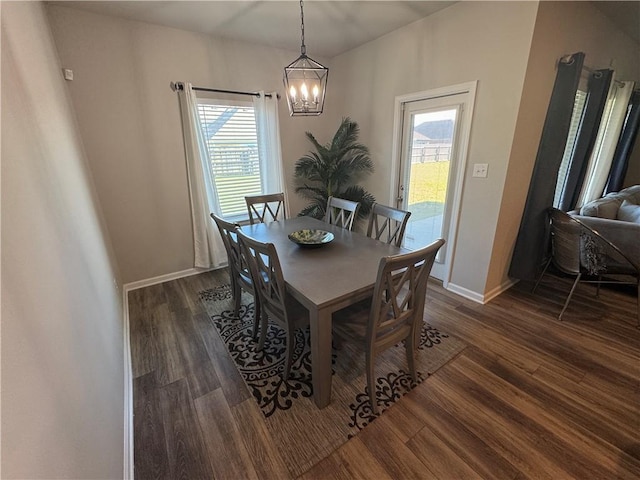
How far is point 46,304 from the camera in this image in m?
0.86

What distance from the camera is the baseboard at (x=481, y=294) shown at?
274 cm

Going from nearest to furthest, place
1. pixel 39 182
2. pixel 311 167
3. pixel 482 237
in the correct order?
pixel 39 182, pixel 482 237, pixel 311 167

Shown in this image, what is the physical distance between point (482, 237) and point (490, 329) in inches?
33.2

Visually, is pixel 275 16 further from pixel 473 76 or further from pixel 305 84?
pixel 473 76

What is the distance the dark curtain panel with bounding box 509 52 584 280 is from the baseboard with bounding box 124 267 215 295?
142 inches

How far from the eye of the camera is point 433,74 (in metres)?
2.73

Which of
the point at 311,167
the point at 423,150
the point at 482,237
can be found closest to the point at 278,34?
the point at 311,167

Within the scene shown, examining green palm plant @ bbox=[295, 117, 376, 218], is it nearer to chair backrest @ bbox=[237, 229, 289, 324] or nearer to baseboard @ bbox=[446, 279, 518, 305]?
baseboard @ bbox=[446, 279, 518, 305]

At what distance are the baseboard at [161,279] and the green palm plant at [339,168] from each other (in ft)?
5.24

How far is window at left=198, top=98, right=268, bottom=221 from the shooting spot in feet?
10.5

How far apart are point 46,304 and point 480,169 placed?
117 inches

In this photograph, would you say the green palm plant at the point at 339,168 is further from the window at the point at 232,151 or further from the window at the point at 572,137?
the window at the point at 572,137

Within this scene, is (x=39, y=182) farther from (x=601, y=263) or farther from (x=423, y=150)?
(x=601, y=263)

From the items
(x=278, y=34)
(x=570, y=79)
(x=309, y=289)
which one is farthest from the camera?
(x=278, y=34)
